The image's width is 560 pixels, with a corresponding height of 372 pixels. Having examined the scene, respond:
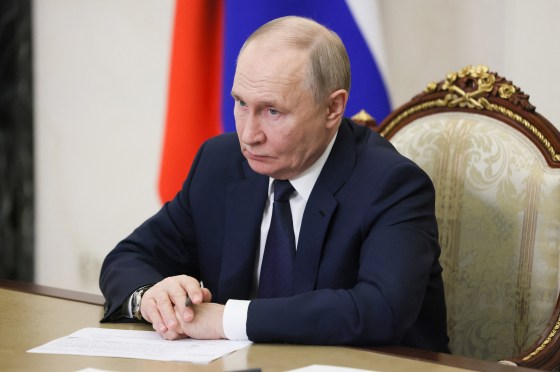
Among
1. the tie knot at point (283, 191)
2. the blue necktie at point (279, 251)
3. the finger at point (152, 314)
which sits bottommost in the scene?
the finger at point (152, 314)

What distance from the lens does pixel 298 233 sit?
2.17 meters

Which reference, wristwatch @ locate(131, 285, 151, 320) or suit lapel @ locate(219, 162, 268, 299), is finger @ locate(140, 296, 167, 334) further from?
suit lapel @ locate(219, 162, 268, 299)

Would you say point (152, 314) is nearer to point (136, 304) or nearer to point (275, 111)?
point (136, 304)

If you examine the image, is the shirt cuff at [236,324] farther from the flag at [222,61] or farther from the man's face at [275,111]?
the flag at [222,61]

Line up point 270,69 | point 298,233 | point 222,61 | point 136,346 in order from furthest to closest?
point 222,61 → point 298,233 → point 270,69 → point 136,346

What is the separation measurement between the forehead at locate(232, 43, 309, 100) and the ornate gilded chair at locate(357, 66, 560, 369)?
2.01ft

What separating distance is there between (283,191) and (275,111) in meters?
0.23

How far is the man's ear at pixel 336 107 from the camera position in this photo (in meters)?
2.18

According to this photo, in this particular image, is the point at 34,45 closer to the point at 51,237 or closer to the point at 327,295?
the point at 51,237

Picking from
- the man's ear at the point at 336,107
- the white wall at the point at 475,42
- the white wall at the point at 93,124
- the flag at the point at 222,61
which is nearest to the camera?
the man's ear at the point at 336,107

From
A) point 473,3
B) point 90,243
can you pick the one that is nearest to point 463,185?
point 473,3

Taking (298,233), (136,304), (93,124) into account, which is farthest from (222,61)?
(136,304)

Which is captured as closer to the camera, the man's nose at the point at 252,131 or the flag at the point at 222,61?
the man's nose at the point at 252,131

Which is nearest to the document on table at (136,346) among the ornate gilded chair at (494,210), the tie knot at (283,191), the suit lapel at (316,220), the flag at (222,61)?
the suit lapel at (316,220)
